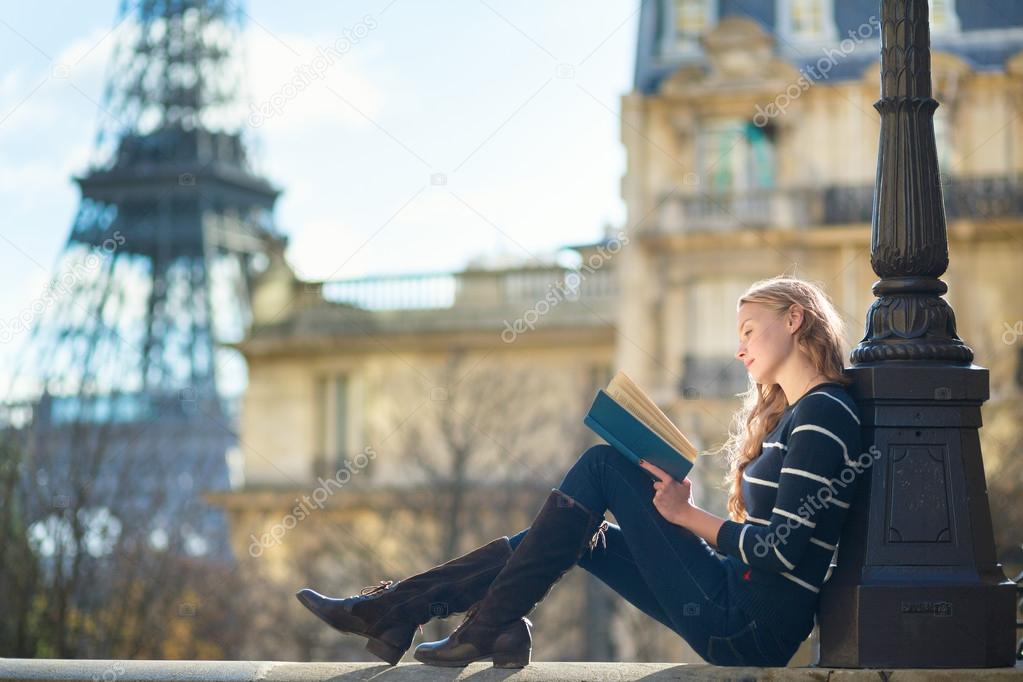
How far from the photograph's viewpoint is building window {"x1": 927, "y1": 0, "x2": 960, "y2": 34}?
1013 inches

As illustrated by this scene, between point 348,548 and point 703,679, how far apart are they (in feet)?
73.3

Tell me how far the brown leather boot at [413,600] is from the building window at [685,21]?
21.5 m

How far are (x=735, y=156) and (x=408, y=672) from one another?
826 inches

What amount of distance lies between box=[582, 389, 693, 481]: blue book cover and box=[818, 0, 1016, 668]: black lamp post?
24.2 inches

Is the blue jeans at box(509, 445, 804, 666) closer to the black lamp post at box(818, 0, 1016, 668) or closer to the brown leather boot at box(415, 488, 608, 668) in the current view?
the brown leather boot at box(415, 488, 608, 668)

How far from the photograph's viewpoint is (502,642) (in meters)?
5.72

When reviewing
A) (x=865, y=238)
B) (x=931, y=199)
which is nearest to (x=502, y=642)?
(x=931, y=199)

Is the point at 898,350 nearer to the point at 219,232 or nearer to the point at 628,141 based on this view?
the point at 628,141

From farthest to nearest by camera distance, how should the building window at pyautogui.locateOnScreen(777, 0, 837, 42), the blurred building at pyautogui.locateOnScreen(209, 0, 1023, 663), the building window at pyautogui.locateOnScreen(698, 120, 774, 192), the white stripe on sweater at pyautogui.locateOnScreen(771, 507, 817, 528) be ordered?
the building window at pyautogui.locateOnScreen(777, 0, 837, 42), the building window at pyautogui.locateOnScreen(698, 120, 774, 192), the blurred building at pyautogui.locateOnScreen(209, 0, 1023, 663), the white stripe on sweater at pyautogui.locateOnScreen(771, 507, 817, 528)

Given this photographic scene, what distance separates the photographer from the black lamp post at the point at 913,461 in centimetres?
545

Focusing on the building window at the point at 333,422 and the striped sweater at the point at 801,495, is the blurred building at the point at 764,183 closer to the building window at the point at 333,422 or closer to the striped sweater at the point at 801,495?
the building window at the point at 333,422

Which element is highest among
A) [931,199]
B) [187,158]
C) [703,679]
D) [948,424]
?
[187,158]
